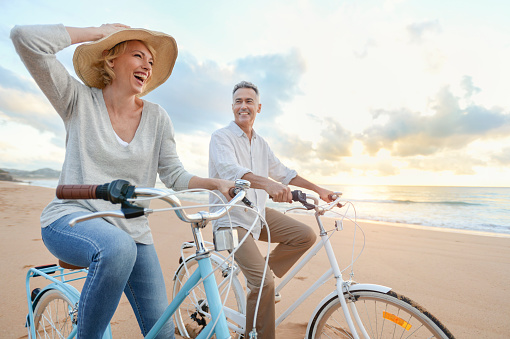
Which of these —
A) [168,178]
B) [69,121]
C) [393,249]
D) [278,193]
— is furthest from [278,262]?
[393,249]

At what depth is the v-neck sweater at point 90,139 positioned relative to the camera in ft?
4.45

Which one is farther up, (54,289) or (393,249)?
(54,289)

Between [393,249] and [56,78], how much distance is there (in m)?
5.78

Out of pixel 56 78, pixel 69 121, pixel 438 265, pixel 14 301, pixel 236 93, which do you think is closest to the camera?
pixel 56 78

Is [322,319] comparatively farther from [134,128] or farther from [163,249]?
[163,249]

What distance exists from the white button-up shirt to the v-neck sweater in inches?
19.3

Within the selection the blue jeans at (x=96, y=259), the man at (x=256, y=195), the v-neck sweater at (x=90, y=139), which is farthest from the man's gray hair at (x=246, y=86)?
the blue jeans at (x=96, y=259)

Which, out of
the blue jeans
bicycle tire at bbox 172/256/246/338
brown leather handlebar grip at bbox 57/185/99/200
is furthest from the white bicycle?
brown leather handlebar grip at bbox 57/185/99/200

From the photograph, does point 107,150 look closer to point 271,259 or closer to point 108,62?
point 108,62

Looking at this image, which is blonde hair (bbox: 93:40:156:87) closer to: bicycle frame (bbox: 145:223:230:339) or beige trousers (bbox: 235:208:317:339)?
bicycle frame (bbox: 145:223:230:339)

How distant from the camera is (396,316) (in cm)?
171

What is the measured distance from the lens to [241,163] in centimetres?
274

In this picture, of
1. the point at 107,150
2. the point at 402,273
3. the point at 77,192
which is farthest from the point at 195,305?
the point at 402,273

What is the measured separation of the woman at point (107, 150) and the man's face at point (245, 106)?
88 cm
